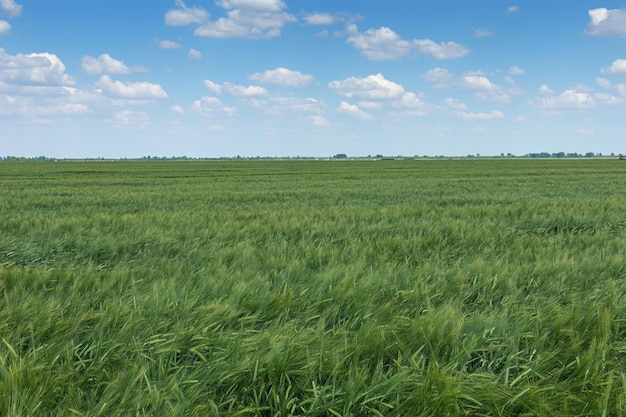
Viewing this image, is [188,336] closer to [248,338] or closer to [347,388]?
[248,338]

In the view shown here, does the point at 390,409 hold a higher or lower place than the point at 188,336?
lower

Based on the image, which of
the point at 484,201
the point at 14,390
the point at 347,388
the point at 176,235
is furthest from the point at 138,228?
the point at 484,201

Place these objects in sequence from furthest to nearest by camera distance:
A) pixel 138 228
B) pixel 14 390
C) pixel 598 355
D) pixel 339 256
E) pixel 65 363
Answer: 1. pixel 138 228
2. pixel 339 256
3. pixel 598 355
4. pixel 65 363
5. pixel 14 390

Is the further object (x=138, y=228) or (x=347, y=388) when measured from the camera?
(x=138, y=228)

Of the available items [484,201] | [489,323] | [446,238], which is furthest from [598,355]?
[484,201]

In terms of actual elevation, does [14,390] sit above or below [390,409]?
above

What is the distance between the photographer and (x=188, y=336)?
8.38 ft

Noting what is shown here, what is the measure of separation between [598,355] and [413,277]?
1711mm

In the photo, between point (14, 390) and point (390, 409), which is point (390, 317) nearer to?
point (390, 409)

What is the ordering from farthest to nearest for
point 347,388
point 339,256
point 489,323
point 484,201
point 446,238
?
point 484,201 < point 446,238 < point 339,256 < point 489,323 < point 347,388

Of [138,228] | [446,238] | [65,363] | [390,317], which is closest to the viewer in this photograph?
[65,363]

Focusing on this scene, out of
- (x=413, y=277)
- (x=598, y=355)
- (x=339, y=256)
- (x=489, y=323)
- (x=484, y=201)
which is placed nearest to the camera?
(x=598, y=355)

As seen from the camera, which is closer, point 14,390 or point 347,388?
point 14,390

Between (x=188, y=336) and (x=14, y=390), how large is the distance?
0.90 meters
